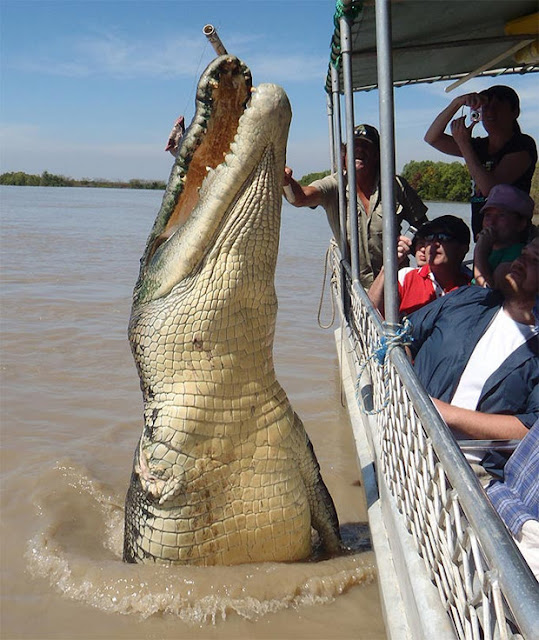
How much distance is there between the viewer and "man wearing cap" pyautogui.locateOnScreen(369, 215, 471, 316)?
319 cm

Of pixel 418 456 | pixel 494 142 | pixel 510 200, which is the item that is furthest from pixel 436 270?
pixel 418 456

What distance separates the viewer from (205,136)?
2324 millimetres

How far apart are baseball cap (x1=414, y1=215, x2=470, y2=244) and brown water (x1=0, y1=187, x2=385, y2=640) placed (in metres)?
1.53

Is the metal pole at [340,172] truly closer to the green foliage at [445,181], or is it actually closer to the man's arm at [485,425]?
the man's arm at [485,425]

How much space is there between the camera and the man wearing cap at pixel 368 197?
4273 millimetres

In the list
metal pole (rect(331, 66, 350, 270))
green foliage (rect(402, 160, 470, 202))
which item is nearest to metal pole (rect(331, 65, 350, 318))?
metal pole (rect(331, 66, 350, 270))

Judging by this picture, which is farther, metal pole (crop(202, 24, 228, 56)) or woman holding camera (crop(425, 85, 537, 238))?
woman holding camera (crop(425, 85, 537, 238))

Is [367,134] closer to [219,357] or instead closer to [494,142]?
[494,142]

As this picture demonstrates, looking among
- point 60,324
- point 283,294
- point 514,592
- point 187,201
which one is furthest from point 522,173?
point 283,294

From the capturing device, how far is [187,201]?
2.51 m

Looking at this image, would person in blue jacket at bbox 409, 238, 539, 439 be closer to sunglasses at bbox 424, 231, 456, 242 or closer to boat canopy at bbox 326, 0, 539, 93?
sunglasses at bbox 424, 231, 456, 242

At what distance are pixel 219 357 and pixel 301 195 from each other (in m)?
2.50

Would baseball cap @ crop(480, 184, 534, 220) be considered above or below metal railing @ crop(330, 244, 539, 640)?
above

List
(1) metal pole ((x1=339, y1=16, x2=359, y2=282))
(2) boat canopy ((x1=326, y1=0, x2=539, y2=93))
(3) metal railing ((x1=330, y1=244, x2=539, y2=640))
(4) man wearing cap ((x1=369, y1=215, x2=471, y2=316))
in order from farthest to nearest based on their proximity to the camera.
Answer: (4) man wearing cap ((x1=369, y1=215, x2=471, y2=316))
(2) boat canopy ((x1=326, y1=0, x2=539, y2=93))
(1) metal pole ((x1=339, y1=16, x2=359, y2=282))
(3) metal railing ((x1=330, y1=244, x2=539, y2=640))
